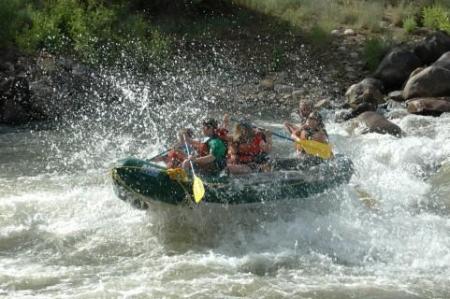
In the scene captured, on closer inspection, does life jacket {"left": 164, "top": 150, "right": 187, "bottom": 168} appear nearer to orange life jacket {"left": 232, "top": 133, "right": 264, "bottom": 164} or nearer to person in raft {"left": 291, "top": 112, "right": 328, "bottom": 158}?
orange life jacket {"left": 232, "top": 133, "right": 264, "bottom": 164}

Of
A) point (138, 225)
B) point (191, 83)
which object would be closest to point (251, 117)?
point (191, 83)

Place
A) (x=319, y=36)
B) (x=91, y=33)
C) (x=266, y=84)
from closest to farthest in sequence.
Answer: (x=266, y=84)
(x=91, y=33)
(x=319, y=36)

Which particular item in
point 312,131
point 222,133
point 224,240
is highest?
point 222,133

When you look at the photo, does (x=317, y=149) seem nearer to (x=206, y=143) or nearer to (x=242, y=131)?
(x=242, y=131)

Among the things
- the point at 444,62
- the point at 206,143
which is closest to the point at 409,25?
the point at 444,62

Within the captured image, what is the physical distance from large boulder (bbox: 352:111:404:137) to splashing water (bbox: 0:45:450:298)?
700 millimetres

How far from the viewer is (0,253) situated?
722 cm

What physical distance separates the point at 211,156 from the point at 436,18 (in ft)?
36.2

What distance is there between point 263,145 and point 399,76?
7.04 m

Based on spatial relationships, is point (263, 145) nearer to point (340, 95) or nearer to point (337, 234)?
point (337, 234)

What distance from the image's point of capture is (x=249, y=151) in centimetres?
852

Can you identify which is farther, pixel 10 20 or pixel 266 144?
pixel 10 20

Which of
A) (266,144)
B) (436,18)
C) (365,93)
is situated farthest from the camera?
(436,18)

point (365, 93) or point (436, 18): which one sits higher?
point (436, 18)
